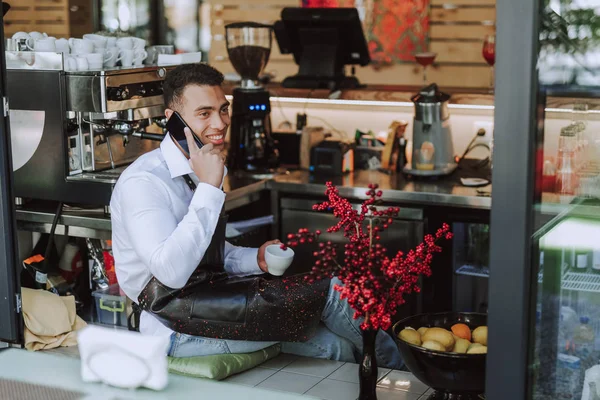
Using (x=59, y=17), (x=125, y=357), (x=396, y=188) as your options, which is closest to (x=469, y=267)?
(x=396, y=188)

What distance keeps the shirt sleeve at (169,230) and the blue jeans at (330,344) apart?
0.26 m

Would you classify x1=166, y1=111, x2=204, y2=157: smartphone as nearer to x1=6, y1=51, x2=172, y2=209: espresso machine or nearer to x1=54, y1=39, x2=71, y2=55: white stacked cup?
x1=6, y1=51, x2=172, y2=209: espresso machine

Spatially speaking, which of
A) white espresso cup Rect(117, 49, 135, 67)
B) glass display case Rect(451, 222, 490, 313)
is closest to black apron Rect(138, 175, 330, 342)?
white espresso cup Rect(117, 49, 135, 67)

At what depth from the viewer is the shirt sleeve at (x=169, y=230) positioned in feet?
8.69

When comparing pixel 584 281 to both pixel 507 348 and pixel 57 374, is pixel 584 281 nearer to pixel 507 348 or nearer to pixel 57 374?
pixel 507 348

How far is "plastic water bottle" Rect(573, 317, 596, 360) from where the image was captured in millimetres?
2012

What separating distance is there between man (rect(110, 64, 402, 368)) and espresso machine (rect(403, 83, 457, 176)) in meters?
1.54

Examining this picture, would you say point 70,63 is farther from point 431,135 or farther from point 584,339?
point 584,339

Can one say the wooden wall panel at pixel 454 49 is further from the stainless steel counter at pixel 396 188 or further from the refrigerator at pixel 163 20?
the stainless steel counter at pixel 396 188

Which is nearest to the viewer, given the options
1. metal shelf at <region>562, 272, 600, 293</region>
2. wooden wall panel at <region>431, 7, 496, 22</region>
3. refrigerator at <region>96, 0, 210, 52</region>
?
metal shelf at <region>562, 272, 600, 293</region>

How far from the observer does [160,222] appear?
2.72m

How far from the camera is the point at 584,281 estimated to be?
1997 millimetres

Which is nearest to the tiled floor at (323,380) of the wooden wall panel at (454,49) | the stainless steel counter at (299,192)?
the stainless steel counter at (299,192)

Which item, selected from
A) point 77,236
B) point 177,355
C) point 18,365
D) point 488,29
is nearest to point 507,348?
point 18,365
